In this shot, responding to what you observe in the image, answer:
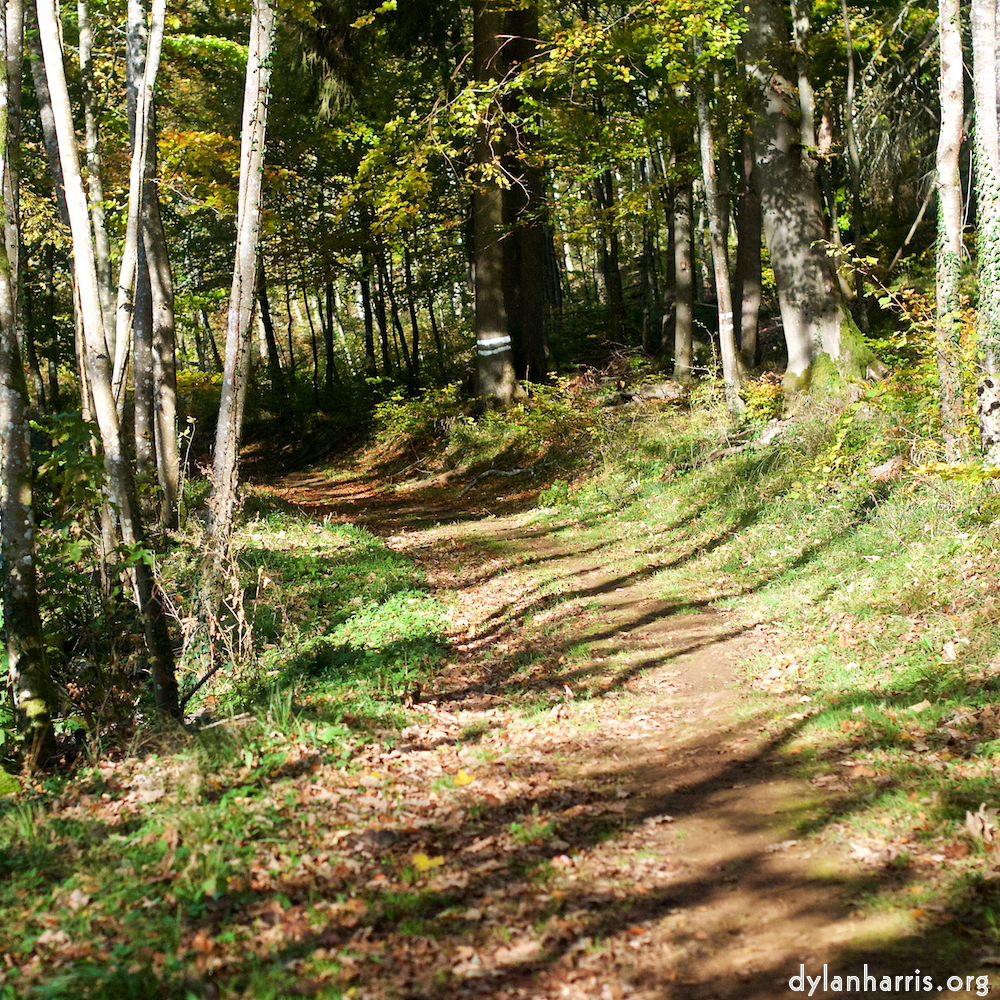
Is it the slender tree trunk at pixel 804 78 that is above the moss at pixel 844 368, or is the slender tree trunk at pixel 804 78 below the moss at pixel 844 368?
above

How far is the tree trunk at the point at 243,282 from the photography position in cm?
729

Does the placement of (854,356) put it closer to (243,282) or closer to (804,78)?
(804,78)

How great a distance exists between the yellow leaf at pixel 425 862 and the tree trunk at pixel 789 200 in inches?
402

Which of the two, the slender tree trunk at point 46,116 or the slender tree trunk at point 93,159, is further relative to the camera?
the slender tree trunk at point 93,159

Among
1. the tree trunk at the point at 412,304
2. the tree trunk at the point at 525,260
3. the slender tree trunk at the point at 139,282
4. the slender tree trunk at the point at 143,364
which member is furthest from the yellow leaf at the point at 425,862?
the tree trunk at the point at 412,304

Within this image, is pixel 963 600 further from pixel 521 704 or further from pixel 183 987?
pixel 183 987

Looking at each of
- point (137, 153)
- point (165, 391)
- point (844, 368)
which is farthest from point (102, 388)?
point (844, 368)

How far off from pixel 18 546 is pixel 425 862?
11.2 feet

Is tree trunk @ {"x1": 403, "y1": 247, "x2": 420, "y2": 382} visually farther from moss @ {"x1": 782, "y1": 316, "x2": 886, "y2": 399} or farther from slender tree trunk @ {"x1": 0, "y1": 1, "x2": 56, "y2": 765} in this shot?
slender tree trunk @ {"x1": 0, "y1": 1, "x2": 56, "y2": 765}

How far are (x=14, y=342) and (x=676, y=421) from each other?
10997 millimetres

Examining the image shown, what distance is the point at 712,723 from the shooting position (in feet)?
18.4

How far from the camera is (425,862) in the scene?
159 inches

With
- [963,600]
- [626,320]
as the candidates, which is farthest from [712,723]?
[626,320]

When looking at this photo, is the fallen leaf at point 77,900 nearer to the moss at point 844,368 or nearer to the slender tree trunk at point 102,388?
the slender tree trunk at point 102,388
